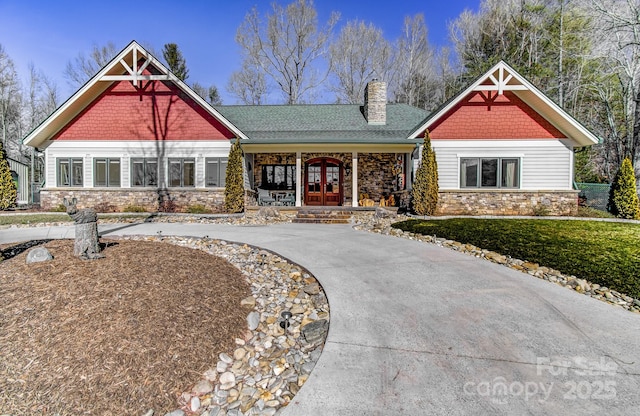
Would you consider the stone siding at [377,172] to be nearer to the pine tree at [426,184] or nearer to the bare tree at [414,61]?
the pine tree at [426,184]

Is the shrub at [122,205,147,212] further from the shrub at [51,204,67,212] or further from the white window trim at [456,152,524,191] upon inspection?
the white window trim at [456,152,524,191]

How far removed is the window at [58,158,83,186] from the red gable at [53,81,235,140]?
960 mm

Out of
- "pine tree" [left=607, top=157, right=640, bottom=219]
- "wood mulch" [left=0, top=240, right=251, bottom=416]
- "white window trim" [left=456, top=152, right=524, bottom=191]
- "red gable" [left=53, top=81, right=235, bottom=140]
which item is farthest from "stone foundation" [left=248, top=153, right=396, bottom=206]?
"wood mulch" [left=0, top=240, right=251, bottom=416]

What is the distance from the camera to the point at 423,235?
7668 mm

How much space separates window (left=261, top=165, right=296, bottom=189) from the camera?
14.8 meters

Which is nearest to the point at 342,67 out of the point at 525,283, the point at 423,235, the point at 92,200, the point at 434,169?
the point at 434,169

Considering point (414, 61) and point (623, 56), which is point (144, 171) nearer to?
point (623, 56)

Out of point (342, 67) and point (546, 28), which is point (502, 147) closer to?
point (546, 28)

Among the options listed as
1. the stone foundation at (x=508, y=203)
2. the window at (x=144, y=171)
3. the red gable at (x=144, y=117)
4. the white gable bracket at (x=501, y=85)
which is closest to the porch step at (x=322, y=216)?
the stone foundation at (x=508, y=203)

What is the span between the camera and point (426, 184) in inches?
458

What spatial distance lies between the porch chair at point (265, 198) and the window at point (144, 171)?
14.2 ft

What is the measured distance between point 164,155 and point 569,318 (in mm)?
13987

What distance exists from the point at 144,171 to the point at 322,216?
26.2 ft

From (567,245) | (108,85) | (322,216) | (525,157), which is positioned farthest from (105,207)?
(525,157)
